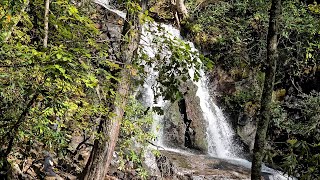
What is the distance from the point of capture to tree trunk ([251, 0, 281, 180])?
4.33 meters

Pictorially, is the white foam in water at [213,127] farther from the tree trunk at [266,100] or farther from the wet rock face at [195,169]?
the tree trunk at [266,100]

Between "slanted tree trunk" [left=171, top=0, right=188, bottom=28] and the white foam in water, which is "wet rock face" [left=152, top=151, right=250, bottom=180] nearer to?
the white foam in water

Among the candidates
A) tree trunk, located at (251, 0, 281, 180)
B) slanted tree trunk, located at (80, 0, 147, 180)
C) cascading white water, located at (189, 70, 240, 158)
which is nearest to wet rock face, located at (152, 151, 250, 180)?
cascading white water, located at (189, 70, 240, 158)

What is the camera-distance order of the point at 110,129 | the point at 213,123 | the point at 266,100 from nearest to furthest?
the point at 110,129 → the point at 266,100 → the point at 213,123

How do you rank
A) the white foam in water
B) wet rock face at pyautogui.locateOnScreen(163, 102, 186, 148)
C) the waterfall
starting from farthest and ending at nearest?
1. the waterfall
2. the white foam in water
3. wet rock face at pyautogui.locateOnScreen(163, 102, 186, 148)

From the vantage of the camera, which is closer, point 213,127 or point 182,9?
point 213,127

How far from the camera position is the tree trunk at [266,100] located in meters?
4.33

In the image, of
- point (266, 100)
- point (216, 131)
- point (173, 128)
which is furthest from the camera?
point (216, 131)

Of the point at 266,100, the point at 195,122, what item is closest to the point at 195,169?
the point at 195,122

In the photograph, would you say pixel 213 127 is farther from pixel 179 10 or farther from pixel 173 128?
pixel 179 10

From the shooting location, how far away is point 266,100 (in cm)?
448

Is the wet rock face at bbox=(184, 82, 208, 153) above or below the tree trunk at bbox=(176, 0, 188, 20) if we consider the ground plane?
below

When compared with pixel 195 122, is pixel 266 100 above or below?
above

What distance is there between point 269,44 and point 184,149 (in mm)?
6951
